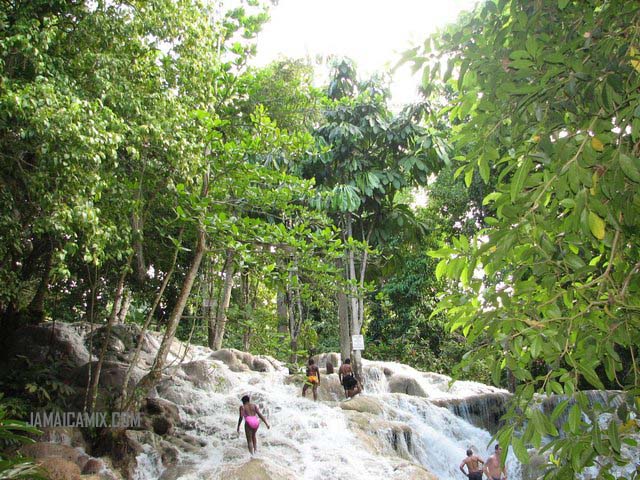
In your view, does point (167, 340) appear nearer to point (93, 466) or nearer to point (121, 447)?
point (121, 447)

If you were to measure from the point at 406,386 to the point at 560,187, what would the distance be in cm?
1430

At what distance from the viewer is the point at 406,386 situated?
15125 mm

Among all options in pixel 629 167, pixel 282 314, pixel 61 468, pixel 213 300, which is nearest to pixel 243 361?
pixel 213 300

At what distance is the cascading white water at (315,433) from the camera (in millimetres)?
8523

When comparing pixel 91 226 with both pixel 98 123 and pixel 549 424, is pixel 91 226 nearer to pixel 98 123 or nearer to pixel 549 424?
pixel 98 123

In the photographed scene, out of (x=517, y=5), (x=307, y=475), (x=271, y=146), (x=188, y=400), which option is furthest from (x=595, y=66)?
(x=188, y=400)

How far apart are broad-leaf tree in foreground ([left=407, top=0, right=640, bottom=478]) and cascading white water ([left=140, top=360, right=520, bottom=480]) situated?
676cm

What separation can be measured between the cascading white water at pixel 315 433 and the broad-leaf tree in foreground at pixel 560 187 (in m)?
6.76

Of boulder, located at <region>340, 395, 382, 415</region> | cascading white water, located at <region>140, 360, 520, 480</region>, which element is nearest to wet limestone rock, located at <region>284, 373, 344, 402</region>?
cascading white water, located at <region>140, 360, 520, 480</region>

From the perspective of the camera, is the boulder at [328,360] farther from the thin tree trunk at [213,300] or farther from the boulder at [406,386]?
the thin tree trunk at [213,300]

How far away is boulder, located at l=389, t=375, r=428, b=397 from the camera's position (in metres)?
15.0

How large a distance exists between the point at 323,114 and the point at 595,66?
1237cm

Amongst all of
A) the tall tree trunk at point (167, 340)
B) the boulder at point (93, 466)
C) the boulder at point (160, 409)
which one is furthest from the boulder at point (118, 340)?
the boulder at point (93, 466)

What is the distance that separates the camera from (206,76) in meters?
8.07
